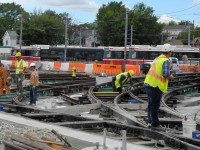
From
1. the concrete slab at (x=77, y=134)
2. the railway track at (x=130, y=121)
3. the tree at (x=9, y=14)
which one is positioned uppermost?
the tree at (x=9, y=14)

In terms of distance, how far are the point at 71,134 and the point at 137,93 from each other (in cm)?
1301

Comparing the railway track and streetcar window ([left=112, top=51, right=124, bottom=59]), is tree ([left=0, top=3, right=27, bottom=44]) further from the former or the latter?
the railway track

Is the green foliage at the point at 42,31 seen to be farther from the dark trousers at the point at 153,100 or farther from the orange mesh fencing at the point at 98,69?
the dark trousers at the point at 153,100

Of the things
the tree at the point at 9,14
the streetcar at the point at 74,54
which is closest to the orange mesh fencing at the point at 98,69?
the streetcar at the point at 74,54

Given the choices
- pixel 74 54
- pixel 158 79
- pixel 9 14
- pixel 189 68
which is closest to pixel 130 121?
pixel 158 79

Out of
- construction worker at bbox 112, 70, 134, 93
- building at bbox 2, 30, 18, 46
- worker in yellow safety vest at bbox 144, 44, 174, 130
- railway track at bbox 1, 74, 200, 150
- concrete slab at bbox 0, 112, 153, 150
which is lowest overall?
railway track at bbox 1, 74, 200, 150

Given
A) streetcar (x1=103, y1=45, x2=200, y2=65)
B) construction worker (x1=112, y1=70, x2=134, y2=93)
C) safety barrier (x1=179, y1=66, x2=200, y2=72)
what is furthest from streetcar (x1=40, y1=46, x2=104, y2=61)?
construction worker (x1=112, y1=70, x2=134, y2=93)

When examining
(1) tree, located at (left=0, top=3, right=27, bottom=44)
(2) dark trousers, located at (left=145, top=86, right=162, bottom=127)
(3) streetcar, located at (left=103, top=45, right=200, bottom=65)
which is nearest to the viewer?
(2) dark trousers, located at (left=145, top=86, right=162, bottom=127)

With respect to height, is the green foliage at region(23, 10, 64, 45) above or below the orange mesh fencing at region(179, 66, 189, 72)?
above

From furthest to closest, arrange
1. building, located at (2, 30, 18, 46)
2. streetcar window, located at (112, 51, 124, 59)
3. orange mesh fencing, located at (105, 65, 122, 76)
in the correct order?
1. building, located at (2, 30, 18, 46)
2. streetcar window, located at (112, 51, 124, 59)
3. orange mesh fencing, located at (105, 65, 122, 76)

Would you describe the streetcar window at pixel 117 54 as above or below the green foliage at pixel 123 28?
below

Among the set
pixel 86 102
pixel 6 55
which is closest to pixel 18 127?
pixel 86 102

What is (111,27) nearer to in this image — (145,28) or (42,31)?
(145,28)

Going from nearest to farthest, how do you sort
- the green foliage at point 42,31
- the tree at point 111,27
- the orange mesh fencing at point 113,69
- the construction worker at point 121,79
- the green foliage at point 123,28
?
the construction worker at point 121,79
the orange mesh fencing at point 113,69
the tree at point 111,27
the green foliage at point 123,28
the green foliage at point 42,31
